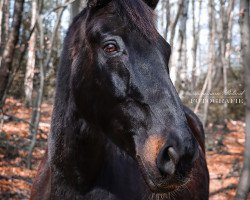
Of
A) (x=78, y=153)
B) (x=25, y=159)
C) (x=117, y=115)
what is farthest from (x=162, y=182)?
(x=25, y=159)

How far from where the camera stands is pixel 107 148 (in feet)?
8.34

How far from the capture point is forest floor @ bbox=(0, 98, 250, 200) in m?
6.36

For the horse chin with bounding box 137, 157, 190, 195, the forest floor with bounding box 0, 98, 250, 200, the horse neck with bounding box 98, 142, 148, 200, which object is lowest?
the forest floor with bounding box 0, 98, 250, 200

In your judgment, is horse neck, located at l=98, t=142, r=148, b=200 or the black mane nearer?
the black mane

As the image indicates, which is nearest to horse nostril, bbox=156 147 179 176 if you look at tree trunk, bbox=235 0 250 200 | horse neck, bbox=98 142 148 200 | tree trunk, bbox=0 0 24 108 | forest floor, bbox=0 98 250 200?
horse neck, bbox=98 142 148 200

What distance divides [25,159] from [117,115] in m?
6.27

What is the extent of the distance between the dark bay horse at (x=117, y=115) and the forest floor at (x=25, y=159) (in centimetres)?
386

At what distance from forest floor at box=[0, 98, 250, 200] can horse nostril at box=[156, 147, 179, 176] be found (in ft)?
15.0

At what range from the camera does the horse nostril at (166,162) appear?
72.6 inches

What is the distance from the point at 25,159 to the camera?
8023mm

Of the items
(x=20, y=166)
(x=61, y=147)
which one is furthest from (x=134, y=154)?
(x=20, y=166)

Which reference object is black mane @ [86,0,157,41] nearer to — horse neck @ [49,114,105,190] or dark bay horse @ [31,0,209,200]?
dark bay horse @ [31,0,209,200]

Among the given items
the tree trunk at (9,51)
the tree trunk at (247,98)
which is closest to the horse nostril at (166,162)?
the tree trunk at (247,98)

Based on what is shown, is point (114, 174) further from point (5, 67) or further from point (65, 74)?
point (5, 67)
